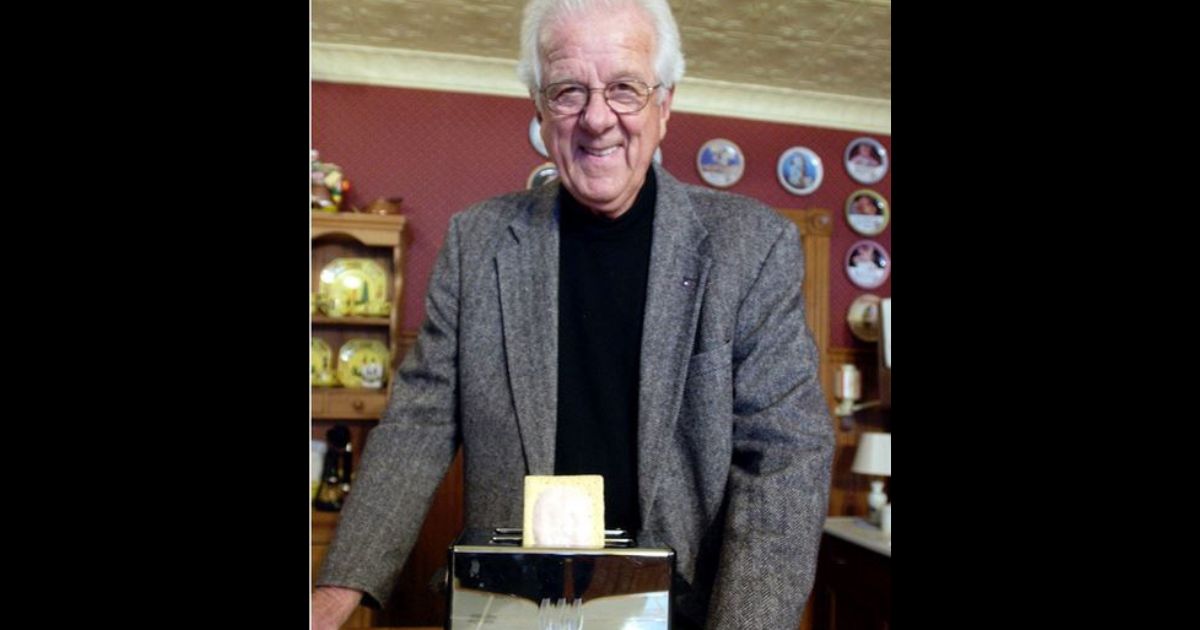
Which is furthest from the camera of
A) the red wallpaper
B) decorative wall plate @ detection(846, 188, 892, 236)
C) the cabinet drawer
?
decorative wall plate @ detection(846, 188, 892, 236)

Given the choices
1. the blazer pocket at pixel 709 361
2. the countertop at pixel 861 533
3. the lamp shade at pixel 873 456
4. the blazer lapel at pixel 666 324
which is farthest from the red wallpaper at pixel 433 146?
the blazer pocket at pixel 709 361

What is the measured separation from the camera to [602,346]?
0.95 meters

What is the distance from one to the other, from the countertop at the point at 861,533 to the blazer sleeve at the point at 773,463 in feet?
5.74

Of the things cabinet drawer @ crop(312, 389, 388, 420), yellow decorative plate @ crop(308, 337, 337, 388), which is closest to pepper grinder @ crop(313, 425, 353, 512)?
cabinet drawer @ crop(312, 389, 388, 420)

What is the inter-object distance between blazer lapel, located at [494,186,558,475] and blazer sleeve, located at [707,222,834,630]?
0.21m

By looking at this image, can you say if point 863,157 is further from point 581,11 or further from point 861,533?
point 581,11

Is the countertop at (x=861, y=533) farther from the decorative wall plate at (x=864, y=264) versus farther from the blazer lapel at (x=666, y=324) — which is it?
the blazer lapel at (x=666, y=324)

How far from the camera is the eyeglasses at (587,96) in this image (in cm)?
85

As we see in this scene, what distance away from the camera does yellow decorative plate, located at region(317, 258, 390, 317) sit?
331 centimetres

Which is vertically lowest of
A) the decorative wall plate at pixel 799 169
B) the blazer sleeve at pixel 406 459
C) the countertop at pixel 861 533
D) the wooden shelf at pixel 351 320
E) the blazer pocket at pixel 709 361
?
the countertop at pixel 861 533

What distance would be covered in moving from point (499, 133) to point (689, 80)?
86 centimetres

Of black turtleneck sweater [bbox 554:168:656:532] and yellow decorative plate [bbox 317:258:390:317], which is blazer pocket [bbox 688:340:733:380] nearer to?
black turtleneck sweater [bbox 554:168:656:532]
